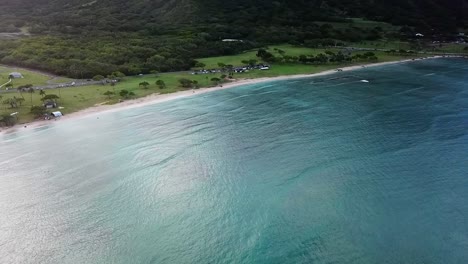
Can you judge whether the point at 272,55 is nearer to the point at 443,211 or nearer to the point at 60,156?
the point at 60,156

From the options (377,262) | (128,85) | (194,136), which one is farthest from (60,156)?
(377,262)

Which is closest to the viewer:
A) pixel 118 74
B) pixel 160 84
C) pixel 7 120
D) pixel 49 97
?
pixel 7 120

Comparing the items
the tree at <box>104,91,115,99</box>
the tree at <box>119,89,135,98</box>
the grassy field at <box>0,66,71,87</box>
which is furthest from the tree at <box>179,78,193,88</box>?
the grassy field at <box>0,66,71,87</box>

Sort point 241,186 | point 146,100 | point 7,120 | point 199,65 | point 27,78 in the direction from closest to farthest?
point 241,186, point 7,120, point 146,100, point 27,78, point 199,65

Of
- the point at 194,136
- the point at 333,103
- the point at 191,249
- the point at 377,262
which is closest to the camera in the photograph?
the point at 377,262

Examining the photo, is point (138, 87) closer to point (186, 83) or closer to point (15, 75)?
point (186, 83)

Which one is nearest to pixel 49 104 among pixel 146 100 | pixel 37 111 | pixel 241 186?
pixel 37 111
